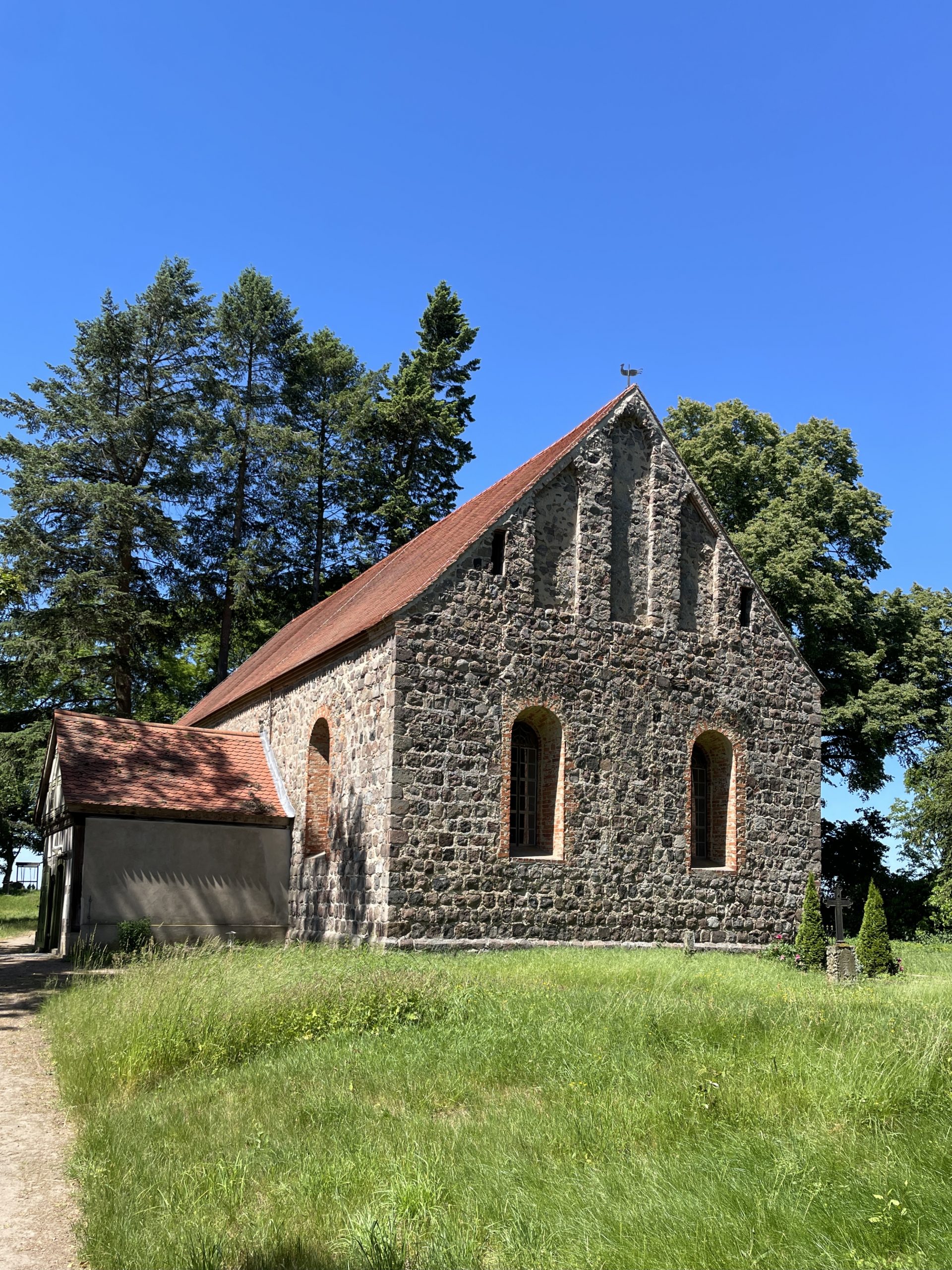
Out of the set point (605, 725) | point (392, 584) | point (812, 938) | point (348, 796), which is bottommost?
point (812, 938)

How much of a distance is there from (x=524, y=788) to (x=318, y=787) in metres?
4.25

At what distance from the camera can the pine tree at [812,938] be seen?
60.6ft

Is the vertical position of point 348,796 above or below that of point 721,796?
below

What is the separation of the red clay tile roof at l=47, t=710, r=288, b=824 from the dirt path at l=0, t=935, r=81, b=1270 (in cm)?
707

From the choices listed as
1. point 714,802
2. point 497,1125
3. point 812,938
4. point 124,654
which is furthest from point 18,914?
point 497,1125

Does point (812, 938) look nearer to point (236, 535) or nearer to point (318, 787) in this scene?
point (318, 787)

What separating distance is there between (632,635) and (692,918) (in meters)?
5.24

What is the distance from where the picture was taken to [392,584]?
21844mm

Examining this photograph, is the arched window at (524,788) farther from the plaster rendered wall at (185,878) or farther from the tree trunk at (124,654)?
the tree trunk at (124,654)

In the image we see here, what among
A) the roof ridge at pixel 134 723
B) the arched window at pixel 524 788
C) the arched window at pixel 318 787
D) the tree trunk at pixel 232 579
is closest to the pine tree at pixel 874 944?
the arched window at pixel 524 788

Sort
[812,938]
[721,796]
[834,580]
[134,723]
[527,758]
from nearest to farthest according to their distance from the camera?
[812,938]
[527,758]
[721,796]
[134,723]
[834,580]

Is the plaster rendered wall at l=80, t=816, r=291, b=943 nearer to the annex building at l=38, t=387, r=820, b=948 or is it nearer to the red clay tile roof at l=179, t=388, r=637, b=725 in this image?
the annex building at l=38, t=387, r=820, b=948

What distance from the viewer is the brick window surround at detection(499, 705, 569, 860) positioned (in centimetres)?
1828

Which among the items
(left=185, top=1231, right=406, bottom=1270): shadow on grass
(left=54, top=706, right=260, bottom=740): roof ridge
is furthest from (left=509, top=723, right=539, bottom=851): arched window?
(left=185, top=1231, right=406, bottom=1270): shadow on grass
